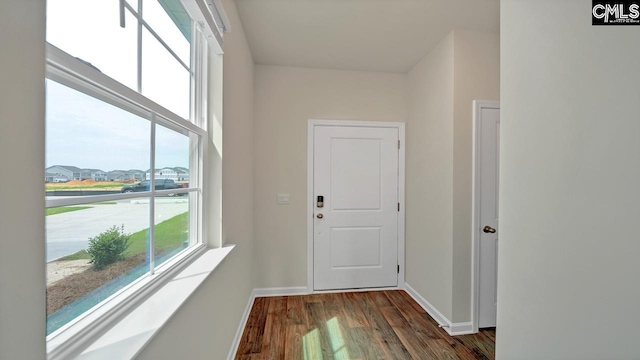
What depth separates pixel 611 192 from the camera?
2.29 ft

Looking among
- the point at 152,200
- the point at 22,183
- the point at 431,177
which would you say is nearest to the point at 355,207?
the point at 431,177

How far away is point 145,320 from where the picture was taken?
0.74m

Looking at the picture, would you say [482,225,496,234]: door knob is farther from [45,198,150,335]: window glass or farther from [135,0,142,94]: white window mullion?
[135,0,142,94]: white window mullion

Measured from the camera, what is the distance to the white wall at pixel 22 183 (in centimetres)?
36

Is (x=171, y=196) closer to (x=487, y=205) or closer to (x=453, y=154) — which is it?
(x=453, y=154)

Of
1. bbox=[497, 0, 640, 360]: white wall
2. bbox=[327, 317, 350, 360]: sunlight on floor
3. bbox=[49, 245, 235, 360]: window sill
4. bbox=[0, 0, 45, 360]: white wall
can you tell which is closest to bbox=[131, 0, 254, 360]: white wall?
bbox=[49, 245, 235, 360]: window sill

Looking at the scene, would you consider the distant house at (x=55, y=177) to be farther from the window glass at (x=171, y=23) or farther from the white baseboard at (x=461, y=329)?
the white baseboard at (x=461, y=329)

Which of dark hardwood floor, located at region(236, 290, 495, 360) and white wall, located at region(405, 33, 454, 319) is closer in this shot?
dark hardwood floor, located at region(236, 290, 495, 360)

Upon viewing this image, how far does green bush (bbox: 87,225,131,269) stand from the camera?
0.70 m

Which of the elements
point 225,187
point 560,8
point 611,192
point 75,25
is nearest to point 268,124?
point 225,187

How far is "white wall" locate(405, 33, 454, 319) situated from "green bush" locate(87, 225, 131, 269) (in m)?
2.16

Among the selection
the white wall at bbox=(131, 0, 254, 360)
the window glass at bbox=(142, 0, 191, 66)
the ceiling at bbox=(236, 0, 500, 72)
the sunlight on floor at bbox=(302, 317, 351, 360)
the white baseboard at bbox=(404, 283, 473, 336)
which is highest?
the ceiling at bbox=(236, 0, 500, 72)

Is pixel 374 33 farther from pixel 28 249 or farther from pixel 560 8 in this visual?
pixel 28 249

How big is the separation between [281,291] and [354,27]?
2661mm
